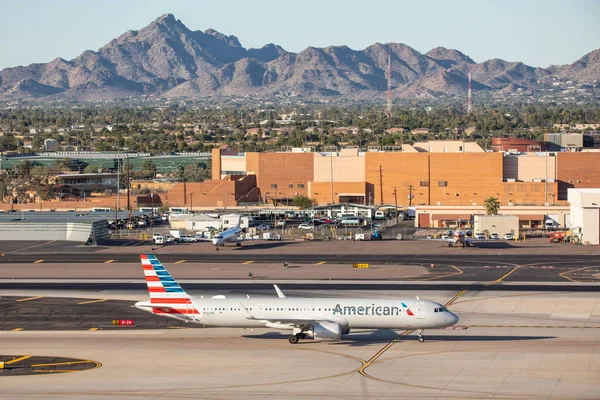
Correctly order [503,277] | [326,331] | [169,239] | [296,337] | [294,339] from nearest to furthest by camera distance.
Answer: [326,331] < [294,339] < [296,337] < [503,277] < [169,239]

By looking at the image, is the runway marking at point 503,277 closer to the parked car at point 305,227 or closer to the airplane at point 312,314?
the airplane at point 312,314

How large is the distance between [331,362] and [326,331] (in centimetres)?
360

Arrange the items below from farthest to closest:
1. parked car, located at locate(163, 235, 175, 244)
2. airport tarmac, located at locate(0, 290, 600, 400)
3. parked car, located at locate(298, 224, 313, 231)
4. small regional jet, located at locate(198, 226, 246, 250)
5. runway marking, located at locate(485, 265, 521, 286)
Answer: parked car, located at locate(298, 224, 313, 231)
parked car, located at locate(163, 235, 175, 244)
small regional jet, located at locate(198, 226, 246, 250)
runway marking, located at locate(485, 265, 521, 286)
airport tarmac, located at locate(0, 290, 600, 400)

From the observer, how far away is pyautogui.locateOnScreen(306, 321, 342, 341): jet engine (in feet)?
212

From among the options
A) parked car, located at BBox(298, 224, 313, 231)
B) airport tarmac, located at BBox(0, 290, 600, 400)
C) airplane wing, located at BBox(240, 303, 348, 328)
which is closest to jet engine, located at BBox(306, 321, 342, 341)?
airplane wing, located at BBox(240, 303, 348, 328)

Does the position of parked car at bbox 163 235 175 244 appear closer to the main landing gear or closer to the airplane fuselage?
the airplane fuselage

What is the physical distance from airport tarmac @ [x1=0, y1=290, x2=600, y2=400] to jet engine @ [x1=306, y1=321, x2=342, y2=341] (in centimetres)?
94

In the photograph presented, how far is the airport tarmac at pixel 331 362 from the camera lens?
54.8m

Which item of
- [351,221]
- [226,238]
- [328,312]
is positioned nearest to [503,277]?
[328,312]

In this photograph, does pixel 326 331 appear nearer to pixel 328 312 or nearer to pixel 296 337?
pixel 328 312

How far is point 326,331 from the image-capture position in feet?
212

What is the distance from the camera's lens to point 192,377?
2290 inches

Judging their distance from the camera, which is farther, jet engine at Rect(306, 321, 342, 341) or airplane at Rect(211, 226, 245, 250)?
airplane at Rect(211, 226, 245, 250)

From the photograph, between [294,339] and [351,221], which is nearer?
[294,339]
